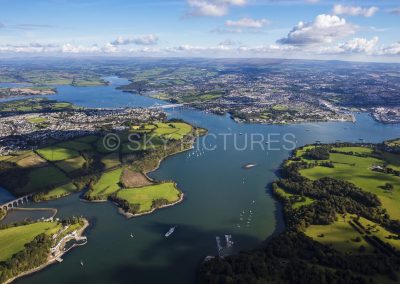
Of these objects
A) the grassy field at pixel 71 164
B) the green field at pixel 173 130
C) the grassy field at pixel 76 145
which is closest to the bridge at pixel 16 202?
the grassy field at pixel 71 164

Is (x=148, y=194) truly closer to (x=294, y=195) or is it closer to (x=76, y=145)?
(x=294, y=195)

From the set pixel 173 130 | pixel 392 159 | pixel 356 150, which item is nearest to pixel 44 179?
pixel 173 130

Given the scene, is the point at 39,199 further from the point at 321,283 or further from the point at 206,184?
the point at 321,283

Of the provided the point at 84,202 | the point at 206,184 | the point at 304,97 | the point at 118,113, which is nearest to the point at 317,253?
the point at 206,184

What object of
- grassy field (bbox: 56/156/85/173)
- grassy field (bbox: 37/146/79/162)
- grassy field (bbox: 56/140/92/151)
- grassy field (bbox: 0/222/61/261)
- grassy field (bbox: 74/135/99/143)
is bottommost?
grassy field (bbox: 0/222/61/261)

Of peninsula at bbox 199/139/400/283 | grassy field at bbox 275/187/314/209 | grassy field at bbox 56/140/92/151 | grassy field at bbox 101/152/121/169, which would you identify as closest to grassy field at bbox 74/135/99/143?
grassy field at bbox 56/140/92/151

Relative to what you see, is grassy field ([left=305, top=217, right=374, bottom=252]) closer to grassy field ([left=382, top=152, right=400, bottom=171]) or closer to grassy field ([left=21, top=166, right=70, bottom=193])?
grassy field ([left=382, top=152, right=400, bottom=171])
